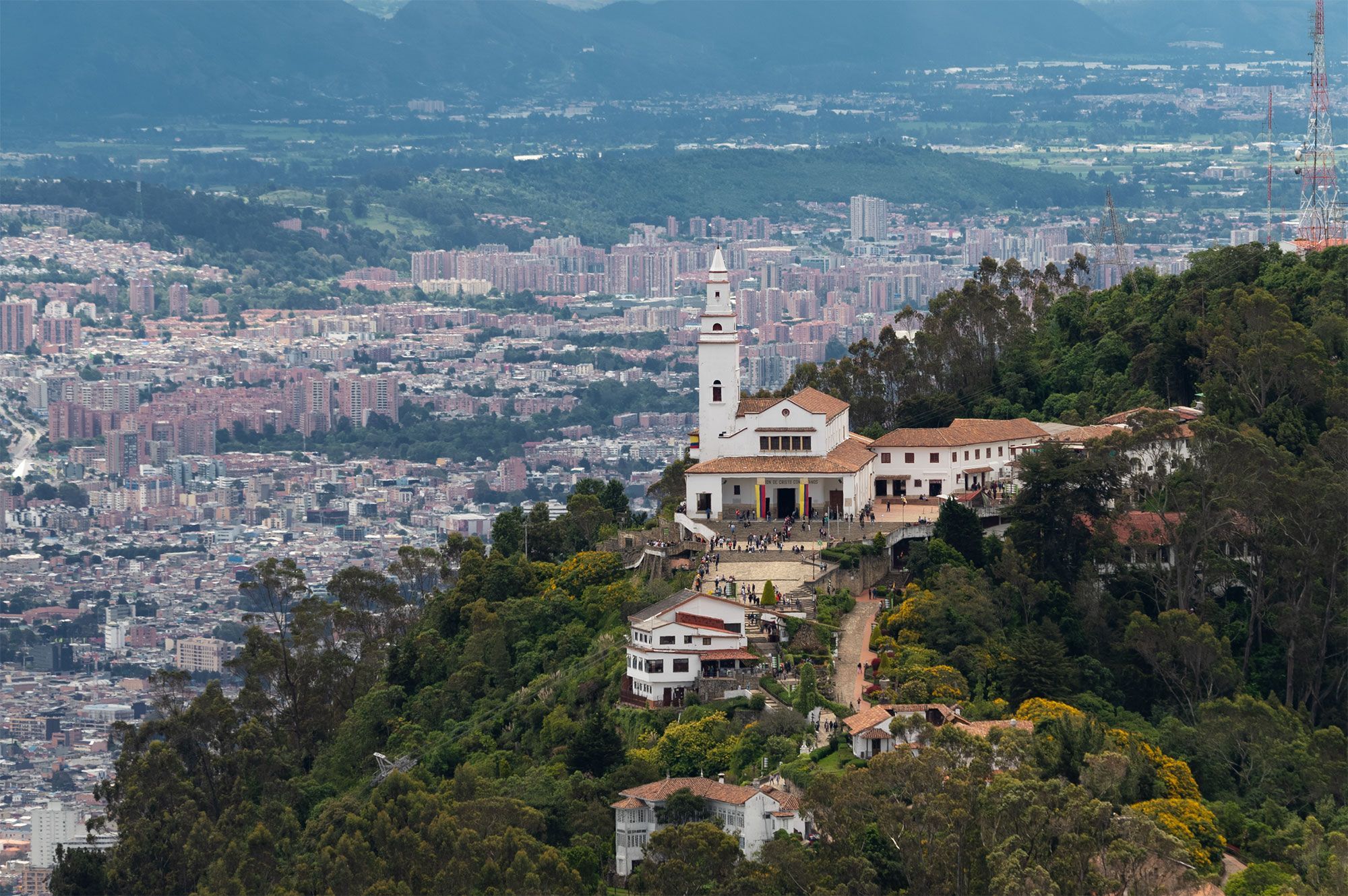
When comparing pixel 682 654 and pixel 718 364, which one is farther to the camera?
pixel 718 364

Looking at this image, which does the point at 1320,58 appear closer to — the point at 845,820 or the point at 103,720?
the point at 845,820

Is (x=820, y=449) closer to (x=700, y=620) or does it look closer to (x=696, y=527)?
Answer: (x=696, y=527)

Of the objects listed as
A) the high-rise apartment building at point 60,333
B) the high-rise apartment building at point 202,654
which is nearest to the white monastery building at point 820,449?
the high-rise apartment building at point 202,654

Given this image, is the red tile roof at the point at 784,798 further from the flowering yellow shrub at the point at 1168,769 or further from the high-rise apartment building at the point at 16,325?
the high-rise apartment building at the point at 16,325

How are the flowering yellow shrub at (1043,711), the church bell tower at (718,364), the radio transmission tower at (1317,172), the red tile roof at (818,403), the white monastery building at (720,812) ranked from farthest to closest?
the radio transmission tower at (1317,172) → the church bell tower at (718,364) → the red tile roof at (818,403) → the flowering yellow shrub at (1043,711) → the white monastery building at (720,812)

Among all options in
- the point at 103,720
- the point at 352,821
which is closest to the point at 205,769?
the point at 352,821

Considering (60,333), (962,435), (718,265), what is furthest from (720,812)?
(60,333)
